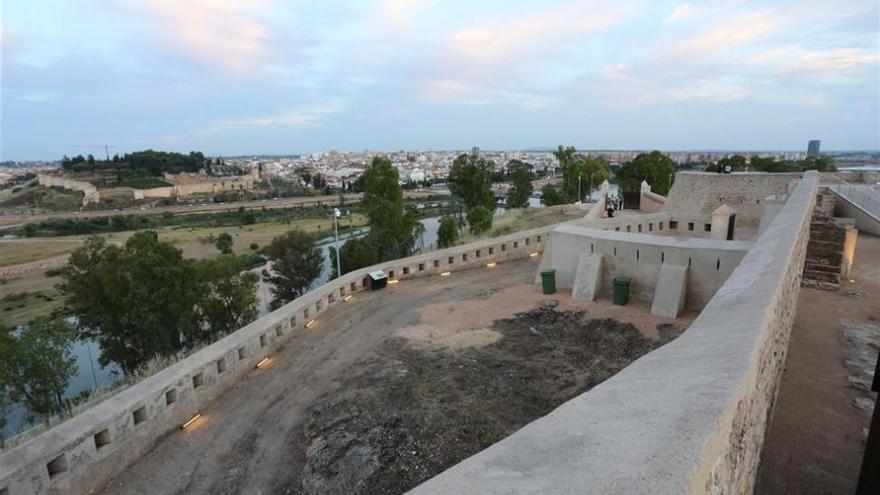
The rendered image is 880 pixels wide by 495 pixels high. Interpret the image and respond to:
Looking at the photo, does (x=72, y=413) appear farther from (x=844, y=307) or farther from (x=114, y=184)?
(x=114, y=184)

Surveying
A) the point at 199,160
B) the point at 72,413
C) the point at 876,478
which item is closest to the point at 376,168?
the point at 72,413

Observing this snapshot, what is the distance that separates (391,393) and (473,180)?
95.3 ft

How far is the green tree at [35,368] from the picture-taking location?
1281cm

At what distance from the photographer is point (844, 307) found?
9305mm

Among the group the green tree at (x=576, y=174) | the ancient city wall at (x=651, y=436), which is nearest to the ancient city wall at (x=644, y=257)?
the ancient city wall at (x=651, y=436)

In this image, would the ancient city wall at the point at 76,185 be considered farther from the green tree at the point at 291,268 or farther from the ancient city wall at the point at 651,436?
the ancient city wall at the point at 651,436

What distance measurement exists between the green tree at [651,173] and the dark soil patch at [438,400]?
31.2 m

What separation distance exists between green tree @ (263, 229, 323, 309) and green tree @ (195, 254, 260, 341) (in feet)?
21.4

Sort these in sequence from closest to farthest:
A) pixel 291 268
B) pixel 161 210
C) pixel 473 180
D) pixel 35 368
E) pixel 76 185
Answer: pixel 35 368, pixel 291 268, pixel 473 180, pixel 161 210, pixel 76 185

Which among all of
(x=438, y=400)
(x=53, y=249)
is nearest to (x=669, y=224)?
(x=438, y=400)

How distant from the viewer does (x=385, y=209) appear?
24.7 m

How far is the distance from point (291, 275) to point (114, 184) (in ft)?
309

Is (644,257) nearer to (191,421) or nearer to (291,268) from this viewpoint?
(191,421)

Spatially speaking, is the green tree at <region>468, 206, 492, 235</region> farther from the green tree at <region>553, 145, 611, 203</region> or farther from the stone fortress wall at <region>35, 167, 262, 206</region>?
the stone fortress wall at <region>35, 167, 262, 206</region>
